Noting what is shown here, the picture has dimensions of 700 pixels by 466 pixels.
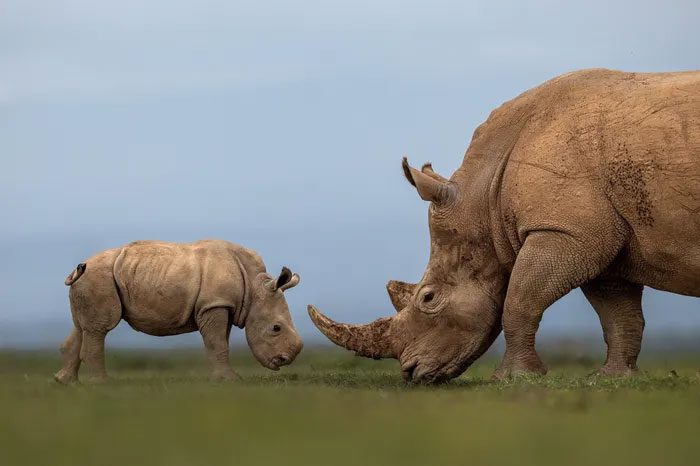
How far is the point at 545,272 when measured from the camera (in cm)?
1109

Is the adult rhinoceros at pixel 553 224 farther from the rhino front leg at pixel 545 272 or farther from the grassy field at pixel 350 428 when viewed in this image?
the grassy field at pixel 350 428

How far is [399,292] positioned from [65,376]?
3846mm

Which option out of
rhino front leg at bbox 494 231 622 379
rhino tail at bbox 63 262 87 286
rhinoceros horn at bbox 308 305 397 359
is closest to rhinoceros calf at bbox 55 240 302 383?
rhino tail at bbox 63 262 87 286

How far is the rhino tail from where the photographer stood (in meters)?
12.8

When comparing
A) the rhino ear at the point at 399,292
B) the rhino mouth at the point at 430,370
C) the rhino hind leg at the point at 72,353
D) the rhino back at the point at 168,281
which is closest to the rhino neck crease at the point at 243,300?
the rhino back at the point at 168,281

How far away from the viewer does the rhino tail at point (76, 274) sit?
12.8 metres

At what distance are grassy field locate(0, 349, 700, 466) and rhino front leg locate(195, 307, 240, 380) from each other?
11.8ft

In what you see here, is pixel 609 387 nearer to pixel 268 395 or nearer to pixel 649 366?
pixel 268 395

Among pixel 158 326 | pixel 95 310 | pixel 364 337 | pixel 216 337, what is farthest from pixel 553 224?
pixel 95 310

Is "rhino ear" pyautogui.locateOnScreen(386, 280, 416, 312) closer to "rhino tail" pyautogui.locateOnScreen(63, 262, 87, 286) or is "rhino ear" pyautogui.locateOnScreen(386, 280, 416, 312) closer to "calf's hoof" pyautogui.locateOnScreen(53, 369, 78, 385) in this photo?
"rhino tail" pyautogui.locateOnScreen(63, 262, 87, 286)

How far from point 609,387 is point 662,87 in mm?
2945

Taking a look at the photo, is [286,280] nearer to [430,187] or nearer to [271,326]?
[271,326]

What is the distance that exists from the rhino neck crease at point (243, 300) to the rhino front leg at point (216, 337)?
180 mm

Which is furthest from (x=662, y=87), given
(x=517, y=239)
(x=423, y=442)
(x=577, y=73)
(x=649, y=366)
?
(x=423, y=442)
